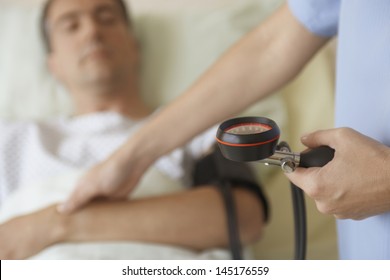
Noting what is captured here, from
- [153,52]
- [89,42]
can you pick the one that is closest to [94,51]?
[89,42]

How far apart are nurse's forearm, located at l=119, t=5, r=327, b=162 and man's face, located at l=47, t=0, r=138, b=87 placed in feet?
2.00

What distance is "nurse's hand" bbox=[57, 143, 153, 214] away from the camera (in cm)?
100

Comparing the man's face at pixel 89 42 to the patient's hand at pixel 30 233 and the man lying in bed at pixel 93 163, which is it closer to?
the man lying in bed at pixel 93 163

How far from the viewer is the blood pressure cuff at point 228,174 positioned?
123 centimetres

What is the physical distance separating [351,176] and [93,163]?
885 mm

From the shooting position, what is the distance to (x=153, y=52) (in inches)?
67.0

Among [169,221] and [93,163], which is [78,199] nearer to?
[169,221]

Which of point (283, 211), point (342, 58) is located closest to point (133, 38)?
point (283, 211)

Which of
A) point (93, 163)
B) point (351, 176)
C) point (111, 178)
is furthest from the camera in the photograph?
point (93, 163)

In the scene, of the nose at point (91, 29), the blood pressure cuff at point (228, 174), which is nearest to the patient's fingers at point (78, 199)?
the blood pressure cuff at point (228, 174)

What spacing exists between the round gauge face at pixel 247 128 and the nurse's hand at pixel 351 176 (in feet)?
0.23

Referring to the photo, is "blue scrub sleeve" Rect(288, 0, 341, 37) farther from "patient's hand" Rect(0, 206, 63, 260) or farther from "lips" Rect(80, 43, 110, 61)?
"lips" Rect(80, 43, 110, 61)
